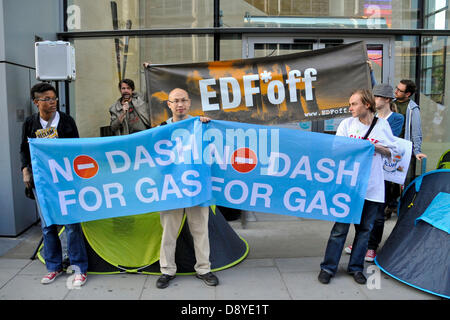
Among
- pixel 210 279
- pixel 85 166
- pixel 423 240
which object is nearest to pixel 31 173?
pixel 85 166

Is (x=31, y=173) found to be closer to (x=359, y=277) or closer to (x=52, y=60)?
(x=52, y=60)

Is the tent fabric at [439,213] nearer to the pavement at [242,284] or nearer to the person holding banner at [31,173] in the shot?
the pavement at [242,284]

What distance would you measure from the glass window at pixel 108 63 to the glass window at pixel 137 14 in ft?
0.75

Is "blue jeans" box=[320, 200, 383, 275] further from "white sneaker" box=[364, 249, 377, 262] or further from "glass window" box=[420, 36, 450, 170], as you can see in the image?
"glass window" box=[420, 36, 450, 170]

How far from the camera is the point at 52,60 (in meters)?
4.91

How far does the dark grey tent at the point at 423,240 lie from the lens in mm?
3545

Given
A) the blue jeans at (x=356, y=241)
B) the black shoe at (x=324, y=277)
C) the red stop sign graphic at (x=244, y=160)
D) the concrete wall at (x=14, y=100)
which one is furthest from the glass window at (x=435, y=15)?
the concrete wall at (x=14, y=100)

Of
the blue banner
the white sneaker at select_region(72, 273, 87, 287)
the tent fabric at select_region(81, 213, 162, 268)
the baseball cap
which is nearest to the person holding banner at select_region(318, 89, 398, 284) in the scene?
the blue banner

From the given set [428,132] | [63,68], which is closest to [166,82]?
[63,68]

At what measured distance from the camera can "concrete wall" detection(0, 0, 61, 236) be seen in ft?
16.8

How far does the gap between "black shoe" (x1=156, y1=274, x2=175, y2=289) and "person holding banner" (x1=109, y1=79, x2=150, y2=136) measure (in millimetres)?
2413

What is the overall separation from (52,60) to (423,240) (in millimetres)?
4528
